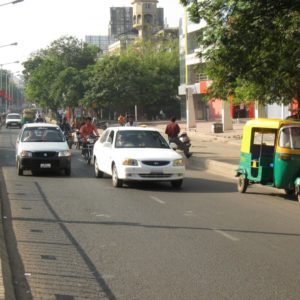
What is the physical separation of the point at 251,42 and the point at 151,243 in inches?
368

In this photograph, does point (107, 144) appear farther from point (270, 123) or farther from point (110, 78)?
point (110, 78)

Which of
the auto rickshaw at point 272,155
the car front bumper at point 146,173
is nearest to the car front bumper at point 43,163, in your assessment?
the car front bumper at point 146,173

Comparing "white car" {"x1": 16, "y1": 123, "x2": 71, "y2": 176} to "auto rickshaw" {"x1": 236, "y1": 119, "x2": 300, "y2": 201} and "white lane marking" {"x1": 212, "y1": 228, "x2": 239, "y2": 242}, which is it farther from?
"white lane marking" {"x1": 212, "y1": 228, "x2": 239, "y2": 242}

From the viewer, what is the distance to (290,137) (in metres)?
13.9

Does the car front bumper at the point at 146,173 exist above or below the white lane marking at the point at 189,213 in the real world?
above

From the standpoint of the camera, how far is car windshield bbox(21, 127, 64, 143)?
20.5 m

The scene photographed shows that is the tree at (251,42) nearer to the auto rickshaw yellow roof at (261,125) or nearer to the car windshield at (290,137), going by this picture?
the auto rickshaw yellow roof at (261,125)

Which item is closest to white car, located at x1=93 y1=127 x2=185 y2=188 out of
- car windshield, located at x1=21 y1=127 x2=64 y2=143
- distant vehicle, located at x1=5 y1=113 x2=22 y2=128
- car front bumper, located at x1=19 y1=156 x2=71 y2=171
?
car front bumper, located at x1=19 y1=156 x2=71 y2=171

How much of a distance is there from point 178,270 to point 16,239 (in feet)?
9.51

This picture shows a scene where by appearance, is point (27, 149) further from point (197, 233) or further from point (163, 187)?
point (197, 233)

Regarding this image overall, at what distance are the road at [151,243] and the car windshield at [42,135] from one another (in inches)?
192

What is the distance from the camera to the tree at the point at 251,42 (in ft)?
52.2

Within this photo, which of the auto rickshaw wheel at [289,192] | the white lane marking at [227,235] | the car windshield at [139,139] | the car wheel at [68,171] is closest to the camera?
the white lane marking at [227,235]

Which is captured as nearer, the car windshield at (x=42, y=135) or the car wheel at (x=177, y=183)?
the car wheel at (x=177, y=183)
